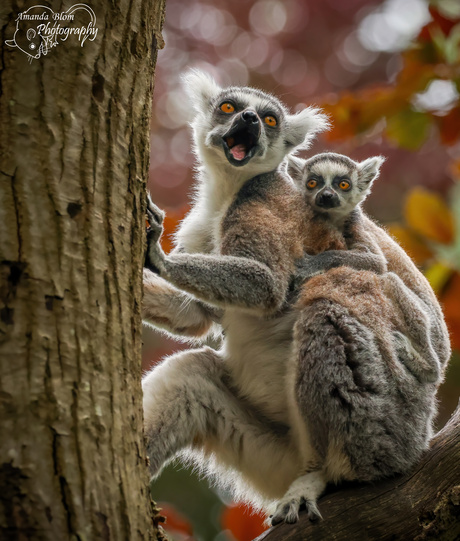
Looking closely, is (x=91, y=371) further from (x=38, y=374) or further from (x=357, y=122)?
(x=357, y=122)

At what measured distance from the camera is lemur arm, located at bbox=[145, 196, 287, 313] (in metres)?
4.40

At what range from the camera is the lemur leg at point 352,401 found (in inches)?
166

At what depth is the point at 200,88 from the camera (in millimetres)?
6293

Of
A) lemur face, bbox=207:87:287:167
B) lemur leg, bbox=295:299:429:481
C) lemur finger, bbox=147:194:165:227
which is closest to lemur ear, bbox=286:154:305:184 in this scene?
lemur face, bbox=207:87:287:167

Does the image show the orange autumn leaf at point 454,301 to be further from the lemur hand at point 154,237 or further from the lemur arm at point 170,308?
the lemur hand at point 154,237

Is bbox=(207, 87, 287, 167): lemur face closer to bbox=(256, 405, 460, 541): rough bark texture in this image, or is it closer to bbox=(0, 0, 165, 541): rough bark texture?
bbox=(0, 0, 165, 541): rough bark texture

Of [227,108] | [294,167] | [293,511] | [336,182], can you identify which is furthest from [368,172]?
[293,511]

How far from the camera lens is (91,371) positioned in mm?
2678

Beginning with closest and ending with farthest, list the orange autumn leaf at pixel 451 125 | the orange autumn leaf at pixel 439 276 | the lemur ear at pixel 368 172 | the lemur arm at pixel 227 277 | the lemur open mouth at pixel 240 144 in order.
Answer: the lemur arm at pixel 227 277, the orange autumn leaf at pixel 451 125, the orange autumn leaf at pixel 439 276, the lemur open mouth at pixel 240 144, the lemur ear at pixel 368 172

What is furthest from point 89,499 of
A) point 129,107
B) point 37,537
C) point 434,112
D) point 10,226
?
point 434,112

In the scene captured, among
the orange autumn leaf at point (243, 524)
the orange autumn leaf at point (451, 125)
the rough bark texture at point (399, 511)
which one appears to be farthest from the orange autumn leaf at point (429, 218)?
the orange autumn leaf at point (243, 524)

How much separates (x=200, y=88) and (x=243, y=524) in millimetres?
4135

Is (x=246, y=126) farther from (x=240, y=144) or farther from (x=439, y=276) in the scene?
(x=439, y=276)

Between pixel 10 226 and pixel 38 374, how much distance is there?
Answer: 642 millimetres
